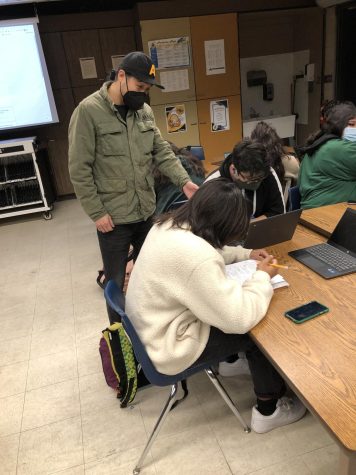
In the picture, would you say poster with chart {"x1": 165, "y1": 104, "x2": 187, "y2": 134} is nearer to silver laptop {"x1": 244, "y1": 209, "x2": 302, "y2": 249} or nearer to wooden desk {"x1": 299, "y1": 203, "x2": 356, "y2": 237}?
wooden desk {"x1": 299, "y1": 203, "x2": 356, "y2": 237}

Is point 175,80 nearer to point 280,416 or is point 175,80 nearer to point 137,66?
point 137,66

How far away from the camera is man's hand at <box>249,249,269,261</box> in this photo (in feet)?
5.06

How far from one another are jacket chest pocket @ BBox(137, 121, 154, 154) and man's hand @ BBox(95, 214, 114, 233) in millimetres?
388

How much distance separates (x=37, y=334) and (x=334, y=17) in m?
5.34

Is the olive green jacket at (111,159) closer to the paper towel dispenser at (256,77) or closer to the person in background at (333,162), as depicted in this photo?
the person in background at (333,162)

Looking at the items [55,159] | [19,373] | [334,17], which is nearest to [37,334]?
[19,373]

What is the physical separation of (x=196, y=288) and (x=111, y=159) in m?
0.91

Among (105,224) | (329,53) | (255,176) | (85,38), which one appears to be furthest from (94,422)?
(329,53)

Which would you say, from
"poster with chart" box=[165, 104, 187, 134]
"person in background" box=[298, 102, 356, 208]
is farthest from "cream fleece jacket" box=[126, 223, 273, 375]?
"poster with chart" box=[165, 104, 187, 134]

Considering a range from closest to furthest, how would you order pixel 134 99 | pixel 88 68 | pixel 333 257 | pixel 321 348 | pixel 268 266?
pixel 321 348 < pixel 268 266 < pixel 333 257 < pixel 134 99 < pixel 88 68

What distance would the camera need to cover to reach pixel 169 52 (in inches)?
182

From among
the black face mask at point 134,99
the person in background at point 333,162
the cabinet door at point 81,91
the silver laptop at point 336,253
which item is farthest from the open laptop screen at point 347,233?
the cabinet door at point 81,91

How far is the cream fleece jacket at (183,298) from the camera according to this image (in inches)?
44.8

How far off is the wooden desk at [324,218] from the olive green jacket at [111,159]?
0.80m
